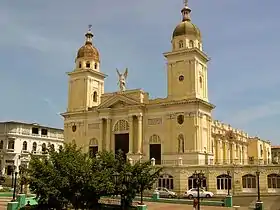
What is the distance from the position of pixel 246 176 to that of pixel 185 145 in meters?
10.0

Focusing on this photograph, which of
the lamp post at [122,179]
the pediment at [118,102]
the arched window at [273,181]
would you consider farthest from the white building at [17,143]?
the lamp post at [122,179]

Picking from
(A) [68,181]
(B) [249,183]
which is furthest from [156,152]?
(A) [68,181]

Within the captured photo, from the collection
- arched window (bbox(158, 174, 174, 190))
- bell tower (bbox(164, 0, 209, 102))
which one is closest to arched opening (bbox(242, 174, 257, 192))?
arched window (bbox(158, 174, 174, 190))

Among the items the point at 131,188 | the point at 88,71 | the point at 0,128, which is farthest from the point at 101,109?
the point at 131,188

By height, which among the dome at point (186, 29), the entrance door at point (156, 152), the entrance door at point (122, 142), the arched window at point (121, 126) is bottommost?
the entrance door at point (156, 152)

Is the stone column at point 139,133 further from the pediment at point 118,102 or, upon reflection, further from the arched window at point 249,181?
the arched window at point 249,181

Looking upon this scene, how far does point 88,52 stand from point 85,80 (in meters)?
4.86

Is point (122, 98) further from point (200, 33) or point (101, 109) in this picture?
point (200, 33)

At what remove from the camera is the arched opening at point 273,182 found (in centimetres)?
4294

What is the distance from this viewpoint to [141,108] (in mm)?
56375

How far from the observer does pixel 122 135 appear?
58.5 m

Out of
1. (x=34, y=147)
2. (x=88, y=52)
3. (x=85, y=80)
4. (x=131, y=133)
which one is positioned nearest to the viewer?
(x=131, y=133)

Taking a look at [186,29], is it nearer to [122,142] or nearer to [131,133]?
[131,133]

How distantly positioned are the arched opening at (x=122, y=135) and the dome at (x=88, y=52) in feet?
45.4
